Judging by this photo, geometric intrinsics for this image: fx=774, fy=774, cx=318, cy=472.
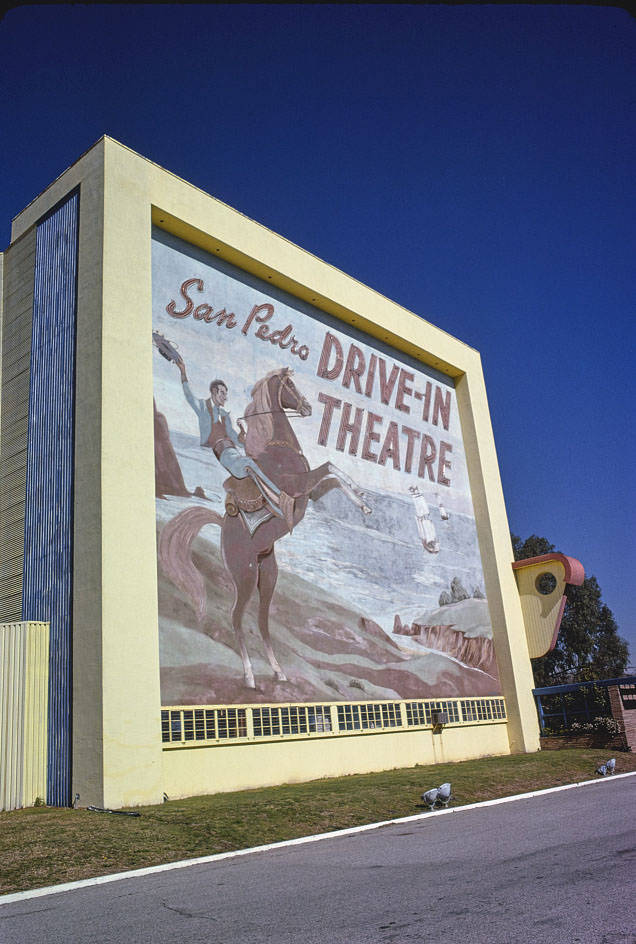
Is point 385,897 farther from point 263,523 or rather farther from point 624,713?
point 624,713

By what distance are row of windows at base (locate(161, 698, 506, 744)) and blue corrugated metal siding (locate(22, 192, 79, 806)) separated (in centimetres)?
222

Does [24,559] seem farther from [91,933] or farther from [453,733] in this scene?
[453,733]

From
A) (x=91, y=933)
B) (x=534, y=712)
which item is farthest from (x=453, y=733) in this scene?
(x=91, y=933)

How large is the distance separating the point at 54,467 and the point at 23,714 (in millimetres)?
5492

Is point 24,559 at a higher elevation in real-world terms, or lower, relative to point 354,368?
lower

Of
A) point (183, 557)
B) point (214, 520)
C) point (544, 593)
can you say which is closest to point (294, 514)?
point (214, 520)

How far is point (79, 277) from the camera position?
19.0 meters

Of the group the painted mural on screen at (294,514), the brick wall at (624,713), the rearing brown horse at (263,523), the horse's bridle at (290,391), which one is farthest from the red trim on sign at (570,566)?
the horse's bridle at (290,391)

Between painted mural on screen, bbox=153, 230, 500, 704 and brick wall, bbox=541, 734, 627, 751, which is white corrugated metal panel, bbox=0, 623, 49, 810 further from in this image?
brick wall, bbox=541, 734, 627, 751

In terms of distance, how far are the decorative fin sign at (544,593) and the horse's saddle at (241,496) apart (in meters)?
13.4

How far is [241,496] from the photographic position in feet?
66.6

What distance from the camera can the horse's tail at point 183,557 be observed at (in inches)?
701

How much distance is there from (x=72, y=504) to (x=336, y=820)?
28.5ft

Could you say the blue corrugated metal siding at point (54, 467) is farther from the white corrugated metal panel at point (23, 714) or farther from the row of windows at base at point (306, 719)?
the row of windows at base at point (306, 719)
